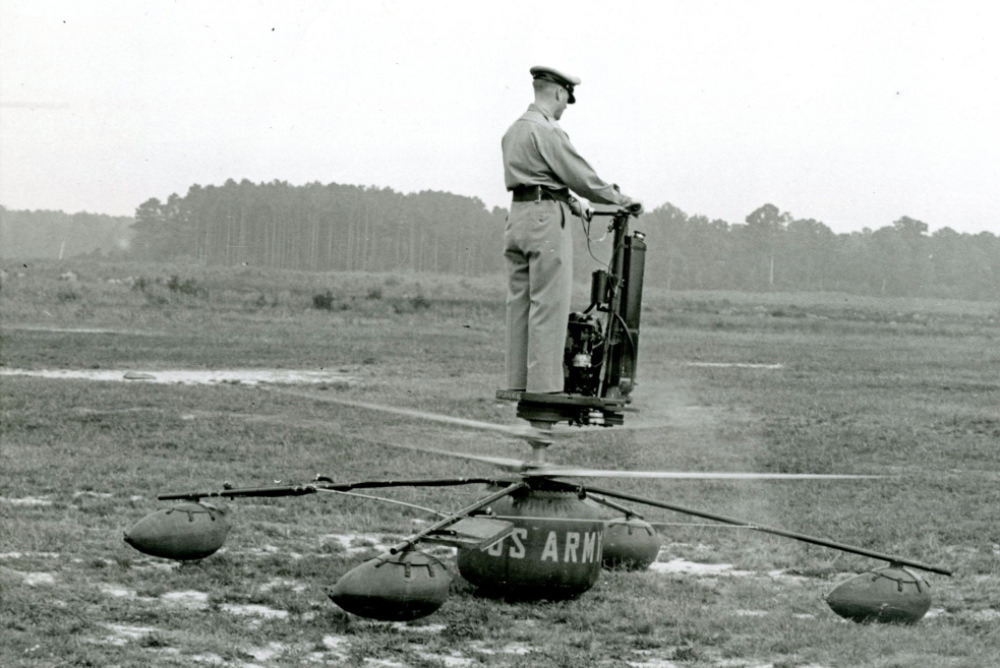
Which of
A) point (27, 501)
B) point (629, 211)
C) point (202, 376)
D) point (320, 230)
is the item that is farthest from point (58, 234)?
point (629, 211)

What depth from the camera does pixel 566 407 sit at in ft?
22.8

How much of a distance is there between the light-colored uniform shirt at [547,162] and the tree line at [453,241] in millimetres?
591

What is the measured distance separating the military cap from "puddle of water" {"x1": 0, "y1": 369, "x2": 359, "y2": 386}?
44.9 feet

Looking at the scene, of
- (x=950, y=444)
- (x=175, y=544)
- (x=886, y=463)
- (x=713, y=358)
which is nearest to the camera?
(x=175, y=544)

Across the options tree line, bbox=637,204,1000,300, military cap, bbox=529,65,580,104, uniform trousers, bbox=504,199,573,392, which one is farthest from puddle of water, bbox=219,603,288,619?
tree line, bbox=637,204,1000,300

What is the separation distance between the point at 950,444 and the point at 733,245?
14531 mm

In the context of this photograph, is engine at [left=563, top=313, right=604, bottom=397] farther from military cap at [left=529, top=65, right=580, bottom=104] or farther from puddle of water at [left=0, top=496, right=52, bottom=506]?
puddle of water at [left=0, top=496, right=52, bottom=506]

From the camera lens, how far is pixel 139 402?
56.0 feet

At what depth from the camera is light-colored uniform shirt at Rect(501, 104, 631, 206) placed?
266 inches

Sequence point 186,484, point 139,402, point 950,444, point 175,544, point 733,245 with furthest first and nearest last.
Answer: point 733,245, point 139,402, point 950,444, point 186,484, point 175,544

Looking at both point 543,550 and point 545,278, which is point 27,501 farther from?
point 545,278

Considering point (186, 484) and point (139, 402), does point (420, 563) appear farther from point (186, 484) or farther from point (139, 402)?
point (139, 402)

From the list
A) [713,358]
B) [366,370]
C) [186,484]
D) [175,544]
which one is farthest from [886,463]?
[713,358]

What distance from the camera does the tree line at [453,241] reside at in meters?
18.3
